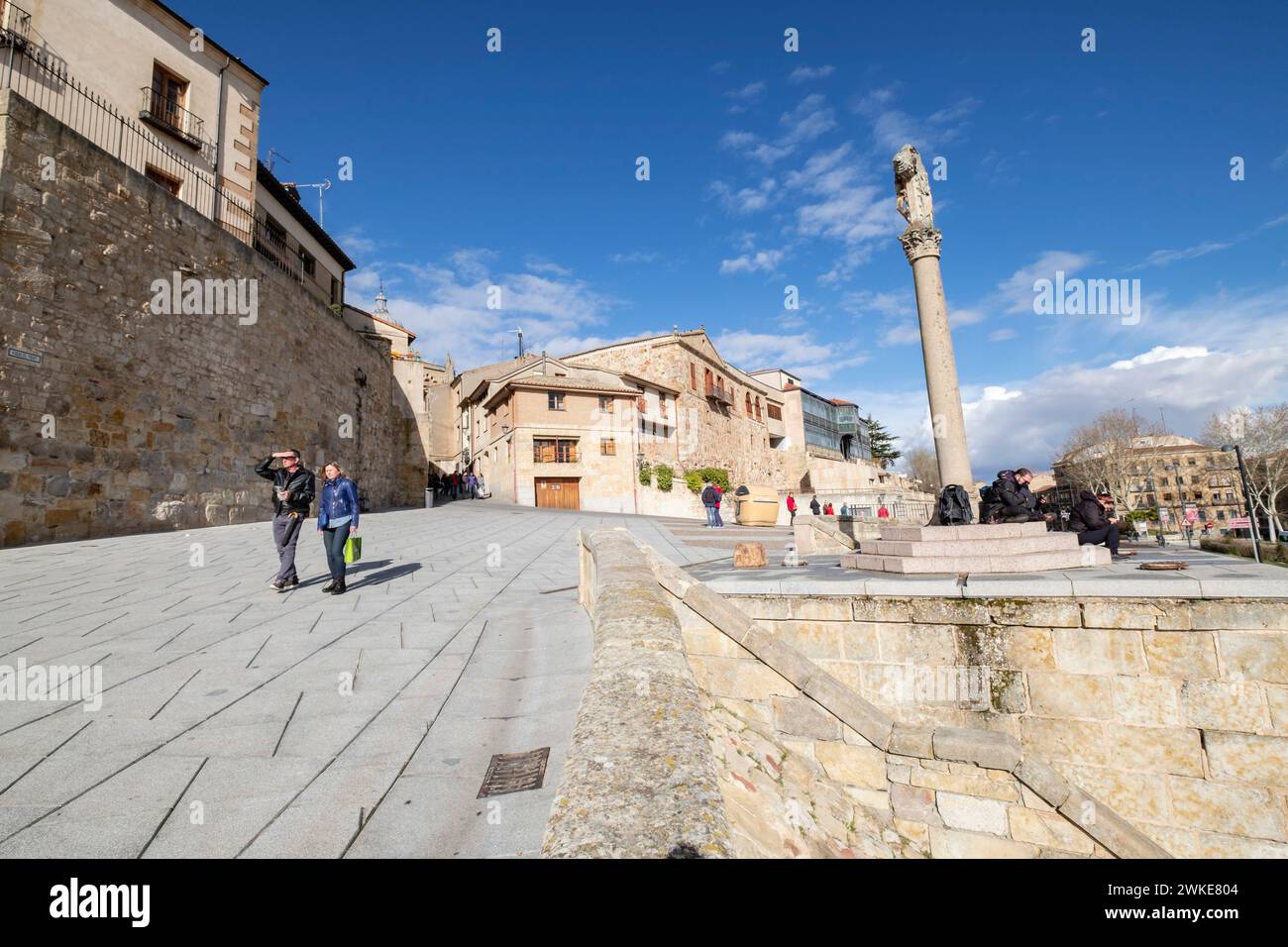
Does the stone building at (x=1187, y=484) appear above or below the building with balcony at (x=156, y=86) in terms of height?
below

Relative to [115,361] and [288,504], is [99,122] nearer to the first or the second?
[115,361]

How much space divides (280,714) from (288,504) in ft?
14.7

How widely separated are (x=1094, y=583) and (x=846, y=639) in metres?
2.26

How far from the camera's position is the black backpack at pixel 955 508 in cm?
788

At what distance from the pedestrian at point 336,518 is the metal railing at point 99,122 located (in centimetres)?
1036

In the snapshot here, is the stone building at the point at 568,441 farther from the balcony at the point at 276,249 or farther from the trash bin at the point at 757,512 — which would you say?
the balcony at the point at 276,249

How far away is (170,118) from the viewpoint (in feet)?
53.5

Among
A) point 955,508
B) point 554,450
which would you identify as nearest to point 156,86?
point 554,450

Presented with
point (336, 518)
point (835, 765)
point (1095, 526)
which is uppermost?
point (336, 518)

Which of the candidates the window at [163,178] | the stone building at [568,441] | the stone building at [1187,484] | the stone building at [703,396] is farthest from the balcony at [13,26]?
the stone building at [1187,484]
